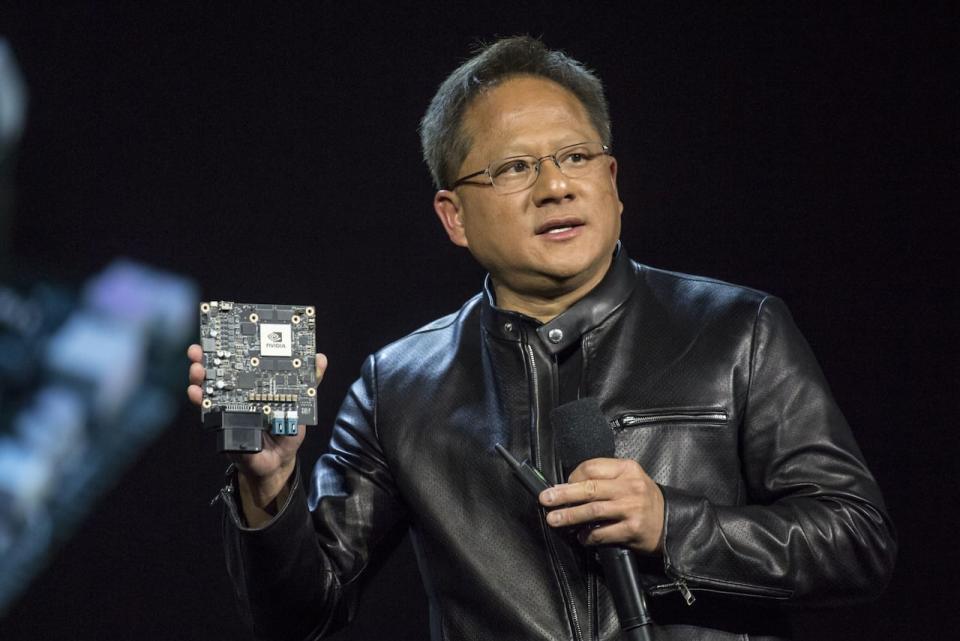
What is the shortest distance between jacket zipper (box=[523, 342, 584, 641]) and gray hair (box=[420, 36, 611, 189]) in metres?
0.35

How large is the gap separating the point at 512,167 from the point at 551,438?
0.40m

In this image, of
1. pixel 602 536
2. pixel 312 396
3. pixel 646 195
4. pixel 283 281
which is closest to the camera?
pixel 602 536

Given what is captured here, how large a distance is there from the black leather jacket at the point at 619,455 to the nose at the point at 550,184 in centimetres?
14

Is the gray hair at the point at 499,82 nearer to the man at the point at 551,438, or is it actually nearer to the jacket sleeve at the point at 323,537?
the man at the point at 551,438

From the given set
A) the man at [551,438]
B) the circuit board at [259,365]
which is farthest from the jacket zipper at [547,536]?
the circuit board at [259,365]

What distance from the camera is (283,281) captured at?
8.43 feet

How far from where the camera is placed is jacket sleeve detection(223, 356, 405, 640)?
160cm

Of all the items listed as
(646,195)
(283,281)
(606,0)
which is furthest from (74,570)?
(606,0)

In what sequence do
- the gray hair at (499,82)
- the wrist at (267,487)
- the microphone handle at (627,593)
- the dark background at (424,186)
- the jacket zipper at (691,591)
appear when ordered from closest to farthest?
the microphone handle at (627,593) < the jacket zipper at (691,591) < the wrist at (267,487) < the gray hair at (499,82) < the dark background at (424,186)

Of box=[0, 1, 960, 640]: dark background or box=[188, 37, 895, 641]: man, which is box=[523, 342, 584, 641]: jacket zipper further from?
box=[0, 1, 960, 640]: dark background

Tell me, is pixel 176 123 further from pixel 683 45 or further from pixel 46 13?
pixel 683 45

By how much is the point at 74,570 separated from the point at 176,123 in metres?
0.91

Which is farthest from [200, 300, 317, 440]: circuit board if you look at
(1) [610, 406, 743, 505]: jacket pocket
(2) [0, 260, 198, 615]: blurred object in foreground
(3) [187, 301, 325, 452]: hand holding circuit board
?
(2) [0, 260, 198, 615]: blurred object in foreground

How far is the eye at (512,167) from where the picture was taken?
1.78 m
